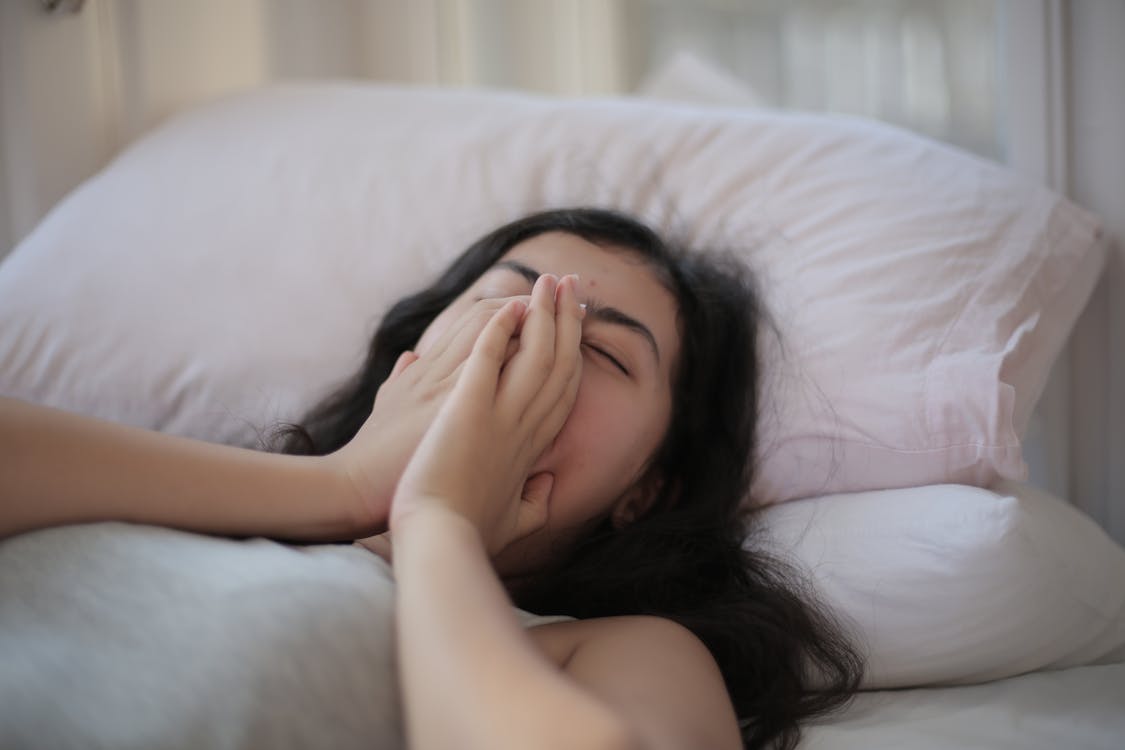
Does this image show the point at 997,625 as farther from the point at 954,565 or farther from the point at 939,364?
the point at 939,364

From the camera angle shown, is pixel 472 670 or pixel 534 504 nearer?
pixel 472 670

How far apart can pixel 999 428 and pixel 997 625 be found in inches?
7.3

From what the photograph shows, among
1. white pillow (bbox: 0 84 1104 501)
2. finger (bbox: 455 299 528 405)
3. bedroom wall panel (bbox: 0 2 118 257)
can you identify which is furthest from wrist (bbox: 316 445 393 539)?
bedroom wall panel (bbox: 0 2 118 257)

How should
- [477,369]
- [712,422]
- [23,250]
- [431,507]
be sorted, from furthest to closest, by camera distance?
[23,250] → [712,422] → [477,369] → [431,507]

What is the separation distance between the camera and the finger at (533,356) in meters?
0.81

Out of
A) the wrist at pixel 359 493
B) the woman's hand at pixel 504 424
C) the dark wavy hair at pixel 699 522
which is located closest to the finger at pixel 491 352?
the woman's hand at pixel 504 424

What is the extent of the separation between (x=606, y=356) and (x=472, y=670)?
0.46 m

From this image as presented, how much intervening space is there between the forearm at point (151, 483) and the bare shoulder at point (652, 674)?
0.21m

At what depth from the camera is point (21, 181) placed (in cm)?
160

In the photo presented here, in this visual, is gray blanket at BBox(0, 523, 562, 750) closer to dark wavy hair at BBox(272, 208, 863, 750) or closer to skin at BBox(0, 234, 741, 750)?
skin at BBox(0, 234, 741, 750)

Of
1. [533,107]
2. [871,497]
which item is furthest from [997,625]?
[533,107]

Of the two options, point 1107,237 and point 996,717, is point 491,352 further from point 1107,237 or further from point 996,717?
point 1107,237

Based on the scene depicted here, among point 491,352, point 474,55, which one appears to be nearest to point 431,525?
point 491,352

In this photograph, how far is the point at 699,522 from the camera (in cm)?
101
